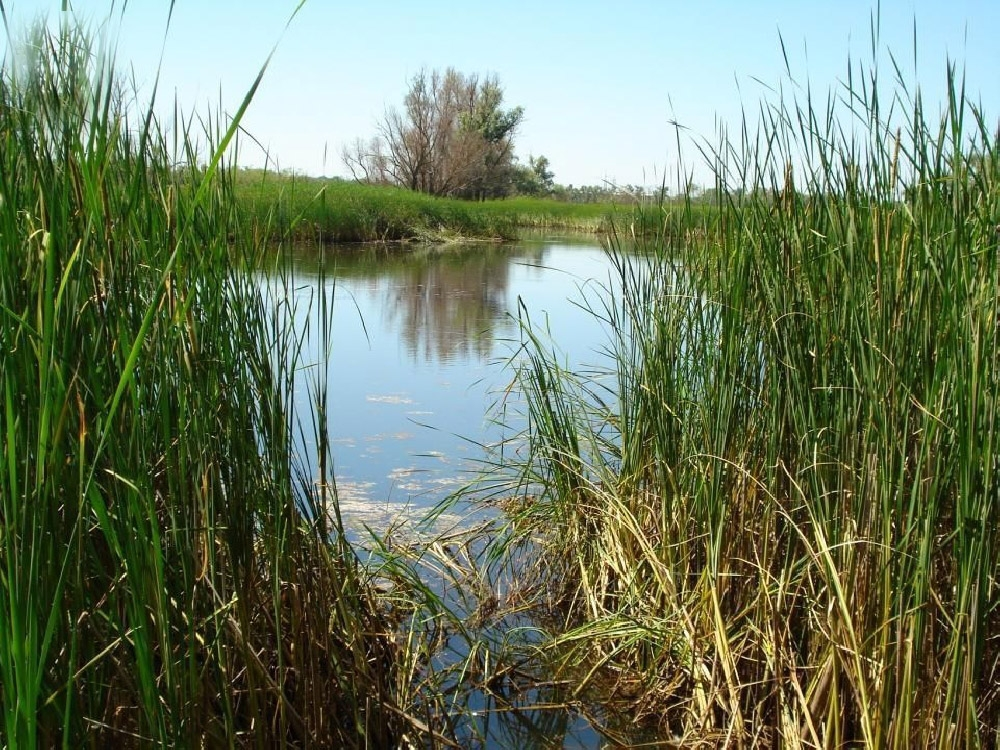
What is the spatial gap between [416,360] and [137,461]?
4665 mm

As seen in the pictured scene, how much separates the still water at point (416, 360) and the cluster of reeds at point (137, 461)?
201 mm

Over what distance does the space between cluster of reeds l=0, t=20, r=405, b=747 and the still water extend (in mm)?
201

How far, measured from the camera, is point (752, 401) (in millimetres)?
1951

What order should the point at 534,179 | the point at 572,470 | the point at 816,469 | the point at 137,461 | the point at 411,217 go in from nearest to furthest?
the point at 137,461 < the point at 816,469 < the point at 572,470 < the point at 411,217 < the point at 534,179

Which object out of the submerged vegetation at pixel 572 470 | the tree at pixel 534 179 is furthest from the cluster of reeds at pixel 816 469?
the tree at pixel 534 179

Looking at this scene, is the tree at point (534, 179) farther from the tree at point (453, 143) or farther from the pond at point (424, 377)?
the pond at point (424, 377)

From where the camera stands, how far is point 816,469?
159cm

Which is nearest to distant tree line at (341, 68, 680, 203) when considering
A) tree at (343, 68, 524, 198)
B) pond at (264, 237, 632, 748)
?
tree at (343, 68, 524, 198)

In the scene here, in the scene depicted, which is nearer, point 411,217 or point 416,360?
point 416,360

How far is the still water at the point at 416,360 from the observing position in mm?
3260

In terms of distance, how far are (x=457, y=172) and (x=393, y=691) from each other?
82.1 ft

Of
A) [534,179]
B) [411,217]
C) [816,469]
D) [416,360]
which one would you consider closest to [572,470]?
[816,469]

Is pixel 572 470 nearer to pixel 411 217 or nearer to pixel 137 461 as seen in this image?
pixel 137 461

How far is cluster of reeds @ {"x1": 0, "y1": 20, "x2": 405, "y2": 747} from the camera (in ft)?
3.22
